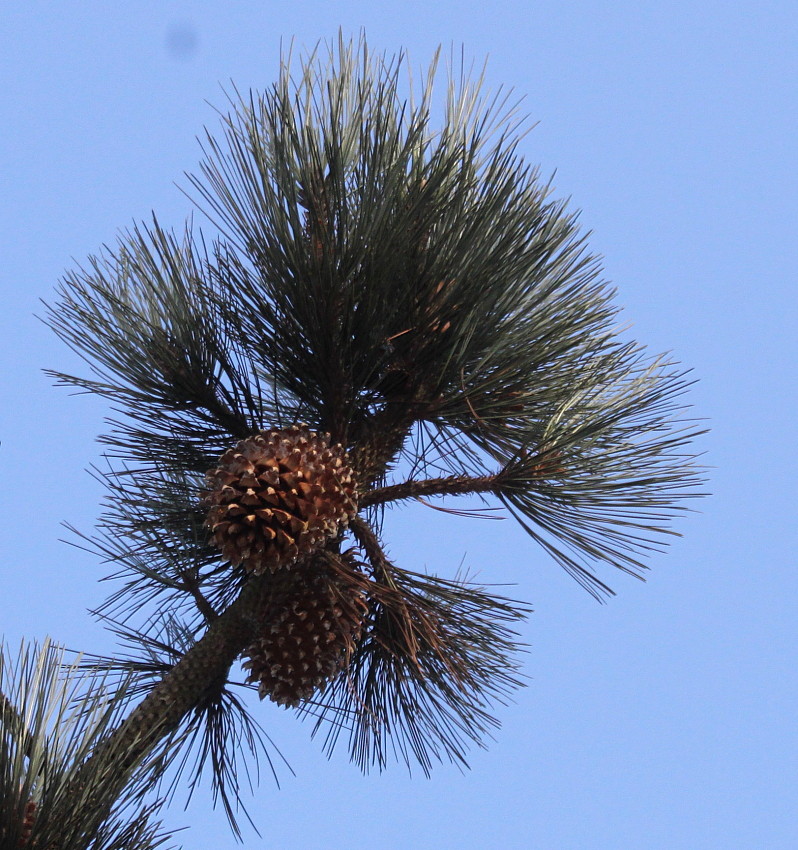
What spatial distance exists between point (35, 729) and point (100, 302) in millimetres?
1087

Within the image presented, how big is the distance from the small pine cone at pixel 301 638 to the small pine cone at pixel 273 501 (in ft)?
0.42

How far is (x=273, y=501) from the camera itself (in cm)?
223

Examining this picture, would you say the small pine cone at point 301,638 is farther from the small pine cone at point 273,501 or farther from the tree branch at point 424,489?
the tree branch at point 424,489

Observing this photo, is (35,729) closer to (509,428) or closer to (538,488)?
(538,488)

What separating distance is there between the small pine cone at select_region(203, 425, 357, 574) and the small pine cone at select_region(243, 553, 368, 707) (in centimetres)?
13

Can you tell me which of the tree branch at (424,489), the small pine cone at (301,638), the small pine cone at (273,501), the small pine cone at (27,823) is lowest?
the small pine cone at (27,823)

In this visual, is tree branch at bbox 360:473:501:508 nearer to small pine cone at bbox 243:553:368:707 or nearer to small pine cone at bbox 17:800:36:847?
small pine cone at bbox 243:553:368:707

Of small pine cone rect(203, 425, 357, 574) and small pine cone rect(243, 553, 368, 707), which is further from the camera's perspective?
small pine cone rect(243, 553, 368, 707)

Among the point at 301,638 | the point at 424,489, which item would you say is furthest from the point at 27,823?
the point at 424,489

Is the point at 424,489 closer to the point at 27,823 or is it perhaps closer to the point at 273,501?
the point at 273,501

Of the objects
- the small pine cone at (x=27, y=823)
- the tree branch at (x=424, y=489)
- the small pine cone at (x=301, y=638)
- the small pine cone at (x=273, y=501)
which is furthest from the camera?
the tree branch at (x=424, y=489)

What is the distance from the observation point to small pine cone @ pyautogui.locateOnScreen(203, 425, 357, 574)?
2.22 meters

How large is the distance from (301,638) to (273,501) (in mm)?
340

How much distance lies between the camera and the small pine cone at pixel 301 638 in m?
2.36
